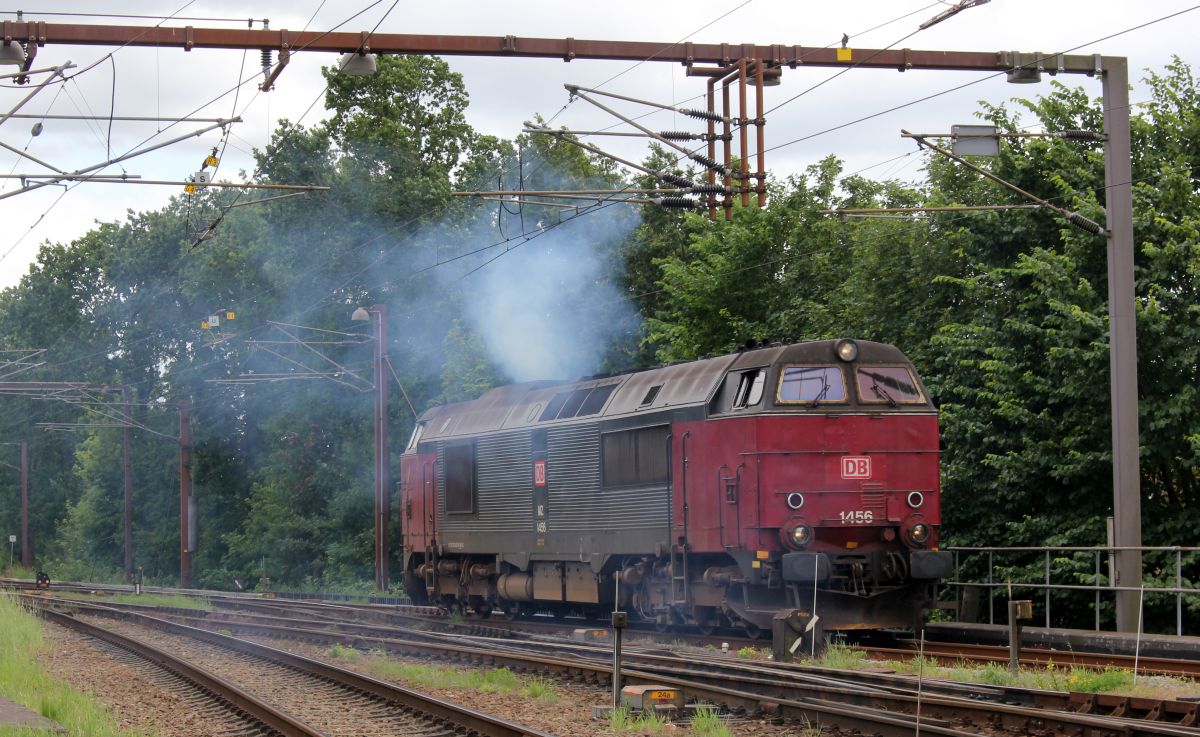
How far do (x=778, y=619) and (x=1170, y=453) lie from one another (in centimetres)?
759

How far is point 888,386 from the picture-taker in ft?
58.0

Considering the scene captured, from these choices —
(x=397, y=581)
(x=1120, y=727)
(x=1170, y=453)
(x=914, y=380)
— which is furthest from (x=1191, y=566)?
(x=397, y=581)

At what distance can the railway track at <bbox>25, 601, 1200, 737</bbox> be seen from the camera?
10.1 metres

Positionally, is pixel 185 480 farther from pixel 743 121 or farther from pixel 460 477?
pixel 743 121

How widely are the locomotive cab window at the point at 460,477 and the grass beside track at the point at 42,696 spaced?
7.81m

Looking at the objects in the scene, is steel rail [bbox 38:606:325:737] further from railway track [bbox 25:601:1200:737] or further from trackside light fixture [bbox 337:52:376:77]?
trackside light fixture [bbox 337:52:376:77]

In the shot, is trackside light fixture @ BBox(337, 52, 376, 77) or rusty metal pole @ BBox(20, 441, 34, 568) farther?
rusty metal pole @ BBox(20, 441, 34, 568)

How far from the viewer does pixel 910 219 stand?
2667 cm

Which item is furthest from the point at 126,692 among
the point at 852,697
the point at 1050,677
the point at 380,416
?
the point at 380,416

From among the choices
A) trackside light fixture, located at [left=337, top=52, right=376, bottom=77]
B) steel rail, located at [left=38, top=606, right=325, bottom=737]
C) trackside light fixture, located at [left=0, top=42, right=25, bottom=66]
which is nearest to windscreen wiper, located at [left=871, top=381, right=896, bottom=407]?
trackside light fixture, located at [left=337, top=52, right=376, bottom=77]

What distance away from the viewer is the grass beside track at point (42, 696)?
11.4m

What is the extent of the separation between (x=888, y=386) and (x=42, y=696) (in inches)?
425

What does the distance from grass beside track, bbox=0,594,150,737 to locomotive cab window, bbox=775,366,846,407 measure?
28.9 ft

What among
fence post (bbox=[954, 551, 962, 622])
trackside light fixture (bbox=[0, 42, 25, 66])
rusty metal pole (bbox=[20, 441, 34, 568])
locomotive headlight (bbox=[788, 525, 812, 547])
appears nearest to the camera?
trackside light fixture (bbox=[0, 42, 25, 66])
